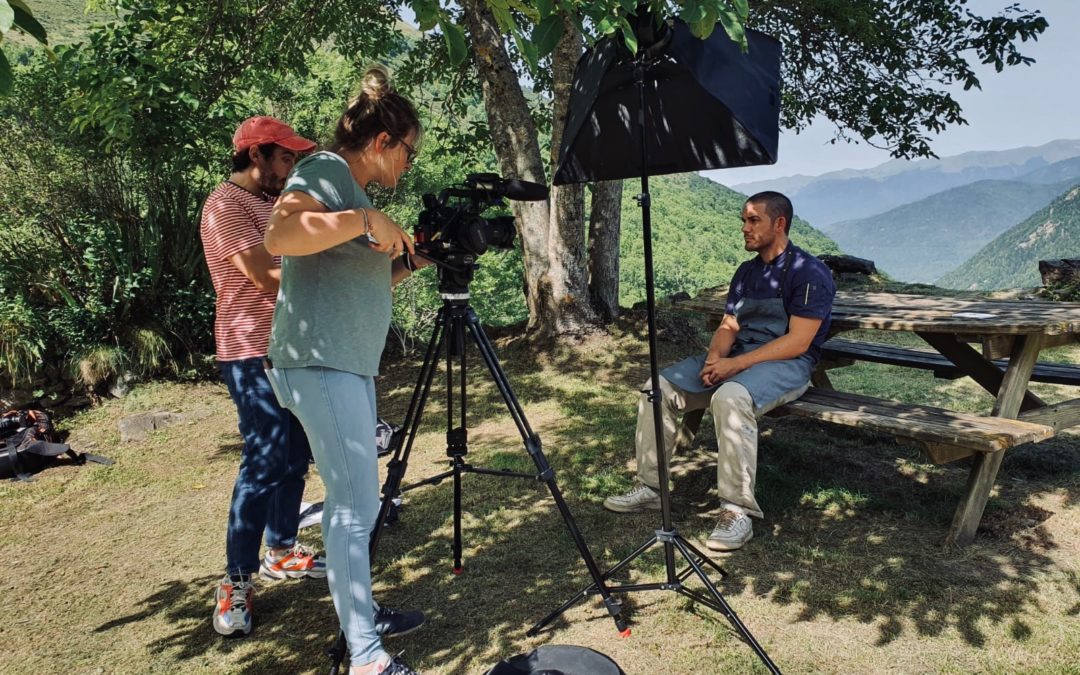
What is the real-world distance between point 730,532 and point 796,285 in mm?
1448

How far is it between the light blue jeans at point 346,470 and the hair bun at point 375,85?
3.06 ft

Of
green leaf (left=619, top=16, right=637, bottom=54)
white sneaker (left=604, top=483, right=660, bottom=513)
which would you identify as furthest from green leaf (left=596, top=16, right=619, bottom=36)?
white sneaker (left=604, top=483, right=660, bottom=513)

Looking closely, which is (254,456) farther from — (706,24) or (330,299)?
(706,24)

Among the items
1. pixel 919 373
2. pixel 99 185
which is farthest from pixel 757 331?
pixel 99 185

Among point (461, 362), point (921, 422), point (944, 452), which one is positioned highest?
point (461, 362)

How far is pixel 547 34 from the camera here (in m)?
2.63

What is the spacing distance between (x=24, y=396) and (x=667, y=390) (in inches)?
260

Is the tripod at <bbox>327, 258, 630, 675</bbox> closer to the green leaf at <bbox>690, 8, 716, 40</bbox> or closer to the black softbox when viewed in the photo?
the black softbox

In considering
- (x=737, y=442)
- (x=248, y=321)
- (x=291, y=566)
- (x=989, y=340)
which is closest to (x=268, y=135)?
(x=248, y=321)

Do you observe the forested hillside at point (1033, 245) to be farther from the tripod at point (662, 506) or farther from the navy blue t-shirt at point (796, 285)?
→ the tripod at point (662, 506)

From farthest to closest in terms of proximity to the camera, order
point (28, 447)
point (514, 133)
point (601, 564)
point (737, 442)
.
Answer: point (514, 133)
point (28, 447)
point (737, 442)
point (601, 564)

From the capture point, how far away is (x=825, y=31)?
9836 mm

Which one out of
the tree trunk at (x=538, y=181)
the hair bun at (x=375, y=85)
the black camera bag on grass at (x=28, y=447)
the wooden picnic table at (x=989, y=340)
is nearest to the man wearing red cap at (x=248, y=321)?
the hair bun at (x=375, y=85)

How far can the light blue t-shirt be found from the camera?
235 cm
